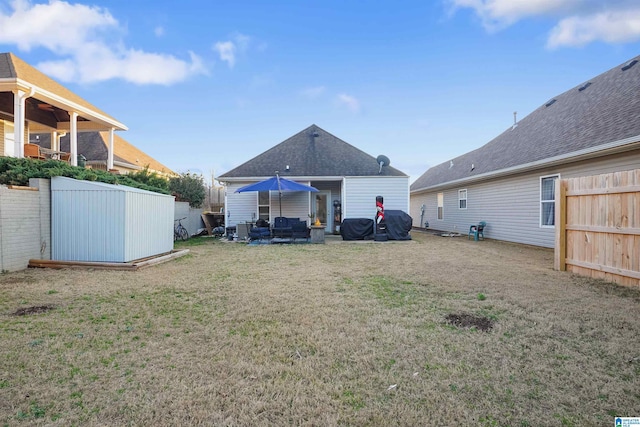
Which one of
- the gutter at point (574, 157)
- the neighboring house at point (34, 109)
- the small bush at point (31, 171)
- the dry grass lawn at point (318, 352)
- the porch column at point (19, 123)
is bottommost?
the dry grass lawn at point (318, 352)

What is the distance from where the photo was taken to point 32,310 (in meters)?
4.14

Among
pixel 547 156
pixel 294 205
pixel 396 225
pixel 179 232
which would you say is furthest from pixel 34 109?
pixel 547 156

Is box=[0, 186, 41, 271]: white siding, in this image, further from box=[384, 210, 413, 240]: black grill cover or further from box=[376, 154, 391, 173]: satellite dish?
box=[376, 154, 391, 173]: satellite dish

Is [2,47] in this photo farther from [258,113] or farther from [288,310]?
[288,310]

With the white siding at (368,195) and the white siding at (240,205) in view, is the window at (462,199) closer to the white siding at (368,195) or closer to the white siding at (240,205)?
the white siding at (368,195)

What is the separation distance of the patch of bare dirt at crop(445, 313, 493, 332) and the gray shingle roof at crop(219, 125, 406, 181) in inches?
442

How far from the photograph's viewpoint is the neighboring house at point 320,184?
47.8 ft

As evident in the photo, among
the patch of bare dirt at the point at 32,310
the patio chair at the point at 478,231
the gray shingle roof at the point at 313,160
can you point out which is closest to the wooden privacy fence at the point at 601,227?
the patio chair at the point at 478,231

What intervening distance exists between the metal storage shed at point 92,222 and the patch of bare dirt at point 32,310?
2994 millimetres

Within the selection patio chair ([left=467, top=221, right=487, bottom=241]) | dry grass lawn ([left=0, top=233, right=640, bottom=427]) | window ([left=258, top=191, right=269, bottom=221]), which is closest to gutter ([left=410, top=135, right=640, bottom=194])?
patio chair ([left=467, top=221, right=487, bottom=241])

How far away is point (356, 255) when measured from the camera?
30.2 feet

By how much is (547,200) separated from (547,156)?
54.2 inches

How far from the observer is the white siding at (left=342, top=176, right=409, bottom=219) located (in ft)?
47.6

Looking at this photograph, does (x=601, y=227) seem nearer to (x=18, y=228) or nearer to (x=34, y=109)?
(x=18, y=228)
